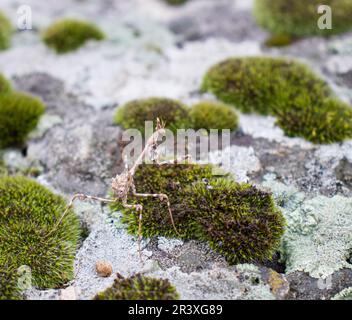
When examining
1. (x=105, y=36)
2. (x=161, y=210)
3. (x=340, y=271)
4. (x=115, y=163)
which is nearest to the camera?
(x=340, y=271)

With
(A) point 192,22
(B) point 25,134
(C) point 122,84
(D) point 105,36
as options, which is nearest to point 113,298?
(B) point 25,134

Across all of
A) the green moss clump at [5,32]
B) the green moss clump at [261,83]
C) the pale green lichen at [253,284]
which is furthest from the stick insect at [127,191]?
the green moss clump at [5,32]

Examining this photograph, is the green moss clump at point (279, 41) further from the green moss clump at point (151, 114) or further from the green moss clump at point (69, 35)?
the green moss clump at point (69, 35)

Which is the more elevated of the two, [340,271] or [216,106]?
[216,106]

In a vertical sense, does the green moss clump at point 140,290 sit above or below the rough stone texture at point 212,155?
below

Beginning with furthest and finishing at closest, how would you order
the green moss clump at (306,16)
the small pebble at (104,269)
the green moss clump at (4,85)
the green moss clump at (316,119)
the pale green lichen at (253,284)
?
the green moss clump at (306,16)
the green moss clump at (4,85)
the green moss clump at (316,119)
the small pebble at (104,269)
the pale green lichen at (253,284)

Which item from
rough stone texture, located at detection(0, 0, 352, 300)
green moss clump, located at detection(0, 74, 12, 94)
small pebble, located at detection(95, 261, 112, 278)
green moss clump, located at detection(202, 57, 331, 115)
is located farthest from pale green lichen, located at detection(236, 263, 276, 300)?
green moss clump, located at detection(0, 74, 12, 94)

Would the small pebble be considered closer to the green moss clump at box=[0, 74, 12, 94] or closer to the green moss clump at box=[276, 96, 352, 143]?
the green moss clump at box=[276, 96, 352, 143]

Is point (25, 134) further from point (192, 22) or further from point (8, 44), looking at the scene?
point (192, 22)
